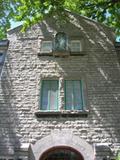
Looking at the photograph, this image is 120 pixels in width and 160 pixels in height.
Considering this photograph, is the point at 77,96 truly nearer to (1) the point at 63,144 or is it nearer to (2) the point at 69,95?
(2) the point at 69,95

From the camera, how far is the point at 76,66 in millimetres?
11922

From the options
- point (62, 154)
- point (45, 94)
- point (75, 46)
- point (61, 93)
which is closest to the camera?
point (62, 154)

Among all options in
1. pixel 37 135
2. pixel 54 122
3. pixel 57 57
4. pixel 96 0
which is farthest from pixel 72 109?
pixel 96 0

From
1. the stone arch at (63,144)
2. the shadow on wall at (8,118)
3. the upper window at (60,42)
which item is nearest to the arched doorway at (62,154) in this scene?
the stone arch at (63,144)

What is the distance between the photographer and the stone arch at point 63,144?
962 centimetres

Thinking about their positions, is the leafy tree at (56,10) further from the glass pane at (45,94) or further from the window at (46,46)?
the glass pane at (45,94)

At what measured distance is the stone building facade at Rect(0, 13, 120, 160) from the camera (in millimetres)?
9883

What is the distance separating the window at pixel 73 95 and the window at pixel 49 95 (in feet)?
1.38

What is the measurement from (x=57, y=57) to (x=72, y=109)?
2.62 metres

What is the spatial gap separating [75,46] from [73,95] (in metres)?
2.56

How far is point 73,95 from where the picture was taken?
36.6 ft

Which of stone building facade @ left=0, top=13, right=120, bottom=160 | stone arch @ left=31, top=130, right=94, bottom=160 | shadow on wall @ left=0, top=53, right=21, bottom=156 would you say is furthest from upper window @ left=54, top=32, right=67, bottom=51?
stone arch @ left=31, top=130, right=94, bottom=160

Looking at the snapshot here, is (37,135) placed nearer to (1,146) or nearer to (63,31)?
(1,146)

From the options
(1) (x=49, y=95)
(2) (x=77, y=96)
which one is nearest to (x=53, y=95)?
(1) (x=49, y=95)
